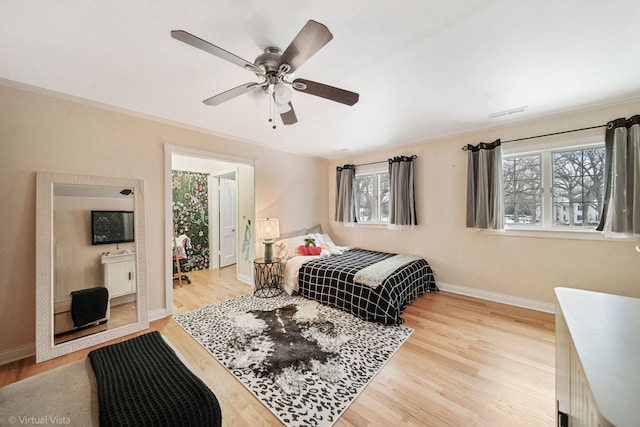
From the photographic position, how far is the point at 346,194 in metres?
4.72

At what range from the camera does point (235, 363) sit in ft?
6.42

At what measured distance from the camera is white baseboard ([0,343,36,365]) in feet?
6.54

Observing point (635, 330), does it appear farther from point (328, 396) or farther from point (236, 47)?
point (236, 47)

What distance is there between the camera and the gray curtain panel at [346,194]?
184 inches

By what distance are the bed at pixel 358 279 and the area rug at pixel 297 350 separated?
0.15 meters

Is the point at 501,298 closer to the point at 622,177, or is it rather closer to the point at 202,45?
the point at 622,177

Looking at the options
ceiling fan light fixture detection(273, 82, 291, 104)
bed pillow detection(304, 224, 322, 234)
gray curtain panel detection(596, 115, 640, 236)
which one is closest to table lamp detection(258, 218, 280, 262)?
bed pillow detection(304, 224, 322, 234)

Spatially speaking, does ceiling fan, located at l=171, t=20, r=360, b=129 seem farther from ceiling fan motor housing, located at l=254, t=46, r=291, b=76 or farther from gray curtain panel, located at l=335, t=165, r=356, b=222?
gray curtain panel, located at l=335, t=165, r=356, b=222

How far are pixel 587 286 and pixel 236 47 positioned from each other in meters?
4.26

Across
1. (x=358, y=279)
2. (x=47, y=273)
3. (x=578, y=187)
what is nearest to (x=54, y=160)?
(x=47, y=273)

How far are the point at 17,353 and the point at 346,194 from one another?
4.47m

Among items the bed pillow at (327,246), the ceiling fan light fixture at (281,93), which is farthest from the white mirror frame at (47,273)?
the bed pillow at (327,246)

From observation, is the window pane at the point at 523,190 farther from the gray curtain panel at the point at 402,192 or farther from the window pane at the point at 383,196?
the window pane at the point at 383,196

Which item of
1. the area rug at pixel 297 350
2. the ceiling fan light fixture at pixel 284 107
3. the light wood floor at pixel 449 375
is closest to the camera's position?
the light wood floor at pixel 449 375
